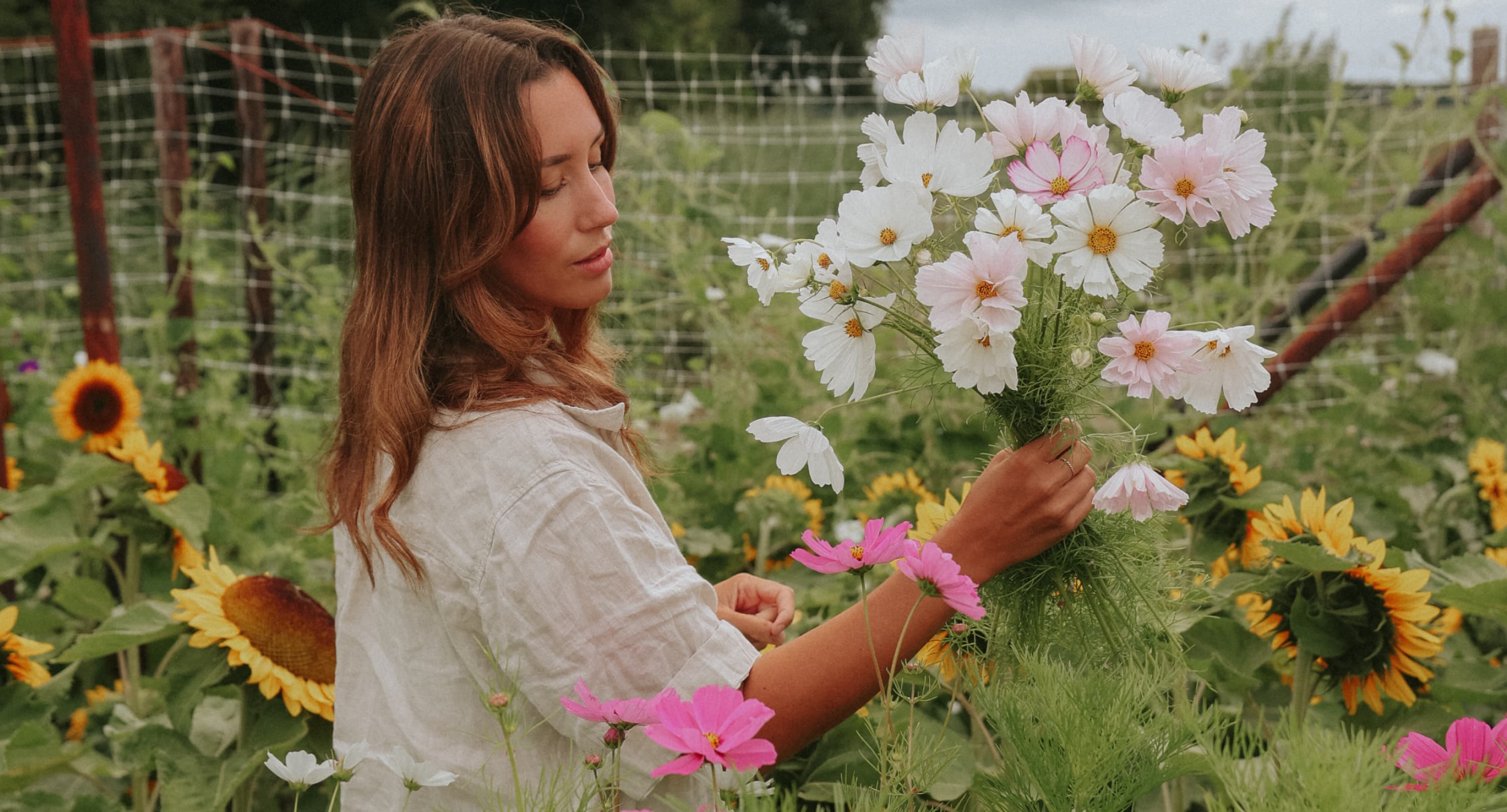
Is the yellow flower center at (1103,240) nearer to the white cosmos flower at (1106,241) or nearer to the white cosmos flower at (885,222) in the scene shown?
the white cosmos flower at (1106,241)

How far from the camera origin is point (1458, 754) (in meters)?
0.70

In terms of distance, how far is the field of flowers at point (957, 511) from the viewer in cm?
77

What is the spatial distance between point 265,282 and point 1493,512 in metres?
3.47

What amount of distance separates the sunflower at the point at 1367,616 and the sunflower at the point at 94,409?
195 cm

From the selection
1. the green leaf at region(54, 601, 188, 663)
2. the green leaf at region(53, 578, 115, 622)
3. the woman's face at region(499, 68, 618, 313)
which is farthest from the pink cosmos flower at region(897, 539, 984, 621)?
the green leaf at region(53, 578, 115, 622)

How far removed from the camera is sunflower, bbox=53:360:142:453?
7.30 feet

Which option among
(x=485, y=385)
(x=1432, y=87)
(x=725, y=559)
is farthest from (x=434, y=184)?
(x=1432, y=87)

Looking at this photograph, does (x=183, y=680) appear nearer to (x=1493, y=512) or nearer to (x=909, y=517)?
(x=909, y=517)

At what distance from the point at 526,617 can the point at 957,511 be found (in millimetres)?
372

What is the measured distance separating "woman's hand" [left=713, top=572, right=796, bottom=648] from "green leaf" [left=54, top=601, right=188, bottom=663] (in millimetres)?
680

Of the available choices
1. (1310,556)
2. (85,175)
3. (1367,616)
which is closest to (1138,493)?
(1310,556)

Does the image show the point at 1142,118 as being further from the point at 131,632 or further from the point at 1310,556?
the point at 131,632

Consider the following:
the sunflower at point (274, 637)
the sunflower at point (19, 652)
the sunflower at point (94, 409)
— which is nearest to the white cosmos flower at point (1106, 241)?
the sunflower at point (274, 637)

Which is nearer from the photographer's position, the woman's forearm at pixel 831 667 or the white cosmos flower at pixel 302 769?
the white cosmos flower at pixel 302 769
